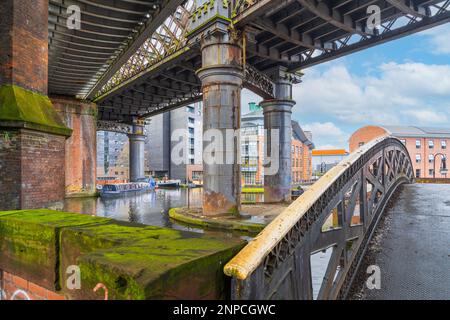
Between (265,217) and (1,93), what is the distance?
12.1 meters

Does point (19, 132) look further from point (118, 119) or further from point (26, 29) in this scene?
point (118, 119)

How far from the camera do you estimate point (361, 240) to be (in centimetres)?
632

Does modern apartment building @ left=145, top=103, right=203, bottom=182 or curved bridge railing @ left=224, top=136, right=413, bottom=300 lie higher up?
modern apartment building @ left=145, top=103, right=203, bottom=182

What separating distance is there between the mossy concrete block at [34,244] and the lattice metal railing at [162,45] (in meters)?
15.2

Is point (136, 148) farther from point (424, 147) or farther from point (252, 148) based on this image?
point (424, 147)

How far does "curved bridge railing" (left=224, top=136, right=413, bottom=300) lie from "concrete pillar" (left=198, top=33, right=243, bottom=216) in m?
7.74

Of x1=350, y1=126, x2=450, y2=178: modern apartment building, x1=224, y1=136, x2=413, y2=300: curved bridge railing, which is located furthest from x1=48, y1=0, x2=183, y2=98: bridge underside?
x1=350, y1=126, x2=450, y2=178: modern apartment building

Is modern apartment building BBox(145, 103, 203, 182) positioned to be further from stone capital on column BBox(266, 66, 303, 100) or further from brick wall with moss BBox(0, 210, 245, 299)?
brick wall with moss BBox(0, 210, 245, 299)

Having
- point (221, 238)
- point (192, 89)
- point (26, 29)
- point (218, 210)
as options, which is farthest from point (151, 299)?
point (192, 89)

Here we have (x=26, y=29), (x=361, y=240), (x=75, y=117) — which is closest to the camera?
(x=361, y=240)

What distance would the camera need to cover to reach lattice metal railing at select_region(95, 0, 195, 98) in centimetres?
1920

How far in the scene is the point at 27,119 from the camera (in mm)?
6703

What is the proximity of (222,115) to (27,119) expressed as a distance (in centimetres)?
919

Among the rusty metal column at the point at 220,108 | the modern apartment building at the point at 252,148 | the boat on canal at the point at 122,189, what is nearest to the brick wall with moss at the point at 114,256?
the rusty metal column at the point at 220,108
